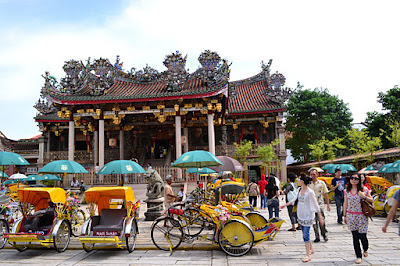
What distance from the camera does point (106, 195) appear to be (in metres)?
7.11

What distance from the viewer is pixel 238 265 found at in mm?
5379

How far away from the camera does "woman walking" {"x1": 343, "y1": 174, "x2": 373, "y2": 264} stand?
523 centimetres

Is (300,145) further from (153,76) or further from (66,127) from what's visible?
(66,127)

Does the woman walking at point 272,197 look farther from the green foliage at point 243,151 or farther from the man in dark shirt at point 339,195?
the green foliage at point 243,151

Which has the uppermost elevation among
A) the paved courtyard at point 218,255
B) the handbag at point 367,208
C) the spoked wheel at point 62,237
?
the handbag at point 367,208

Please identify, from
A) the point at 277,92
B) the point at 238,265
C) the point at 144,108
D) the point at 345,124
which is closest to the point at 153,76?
the point at 144,108

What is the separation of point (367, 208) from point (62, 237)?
21.3 feet

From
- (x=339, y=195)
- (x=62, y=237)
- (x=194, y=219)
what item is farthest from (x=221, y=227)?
(x=339, y=195)

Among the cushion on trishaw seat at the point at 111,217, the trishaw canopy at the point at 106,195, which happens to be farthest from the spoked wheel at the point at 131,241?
the trishaw canopy at the point at 106,195

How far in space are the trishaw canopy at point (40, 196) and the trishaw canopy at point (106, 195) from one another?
62cm

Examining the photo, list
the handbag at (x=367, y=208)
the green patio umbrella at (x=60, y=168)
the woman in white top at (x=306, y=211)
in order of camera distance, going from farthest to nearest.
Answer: the green patio umbrella at (x=60, y=168)
the woman in white top at (x=306, y=211)
the handbag at (x=367, y=208)

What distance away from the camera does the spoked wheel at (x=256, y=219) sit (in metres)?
7.02

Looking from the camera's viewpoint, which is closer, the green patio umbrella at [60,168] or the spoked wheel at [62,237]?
the spoked wheel at [62,237]

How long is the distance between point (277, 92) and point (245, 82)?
6.22 meters
